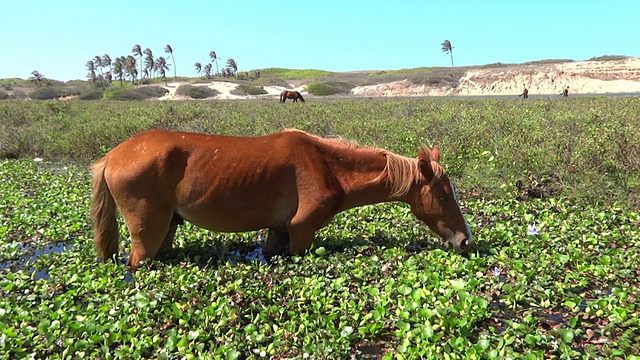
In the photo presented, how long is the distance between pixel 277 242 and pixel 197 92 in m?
53.8

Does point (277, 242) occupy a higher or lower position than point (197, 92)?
lower

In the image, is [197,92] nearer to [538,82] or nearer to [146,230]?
[538,82]

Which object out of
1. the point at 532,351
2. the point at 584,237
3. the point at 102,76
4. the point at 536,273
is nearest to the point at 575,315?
the point at 536,273

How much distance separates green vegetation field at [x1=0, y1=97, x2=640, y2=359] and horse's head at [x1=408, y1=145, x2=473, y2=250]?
222mm

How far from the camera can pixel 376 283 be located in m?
4.43

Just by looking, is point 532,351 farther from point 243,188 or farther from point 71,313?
point 71,313

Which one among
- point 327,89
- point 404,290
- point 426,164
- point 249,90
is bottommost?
point 404,290

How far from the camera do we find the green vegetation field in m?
3.36

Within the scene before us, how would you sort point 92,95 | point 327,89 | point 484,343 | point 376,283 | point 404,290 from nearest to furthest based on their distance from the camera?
1. point 484,343
2. point 404,290
3. point 376,283
4. point 327,89
5. point 92,95

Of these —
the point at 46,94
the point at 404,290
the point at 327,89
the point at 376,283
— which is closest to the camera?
the point at 404,290

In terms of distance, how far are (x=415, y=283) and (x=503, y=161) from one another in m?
5.05

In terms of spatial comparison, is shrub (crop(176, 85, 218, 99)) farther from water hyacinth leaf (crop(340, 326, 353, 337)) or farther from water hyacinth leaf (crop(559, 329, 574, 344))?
water hyacinth leaf (crop(559, 329, 574, 344))

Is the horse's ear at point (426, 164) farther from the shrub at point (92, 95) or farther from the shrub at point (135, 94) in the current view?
the shrub at point (92, 95)

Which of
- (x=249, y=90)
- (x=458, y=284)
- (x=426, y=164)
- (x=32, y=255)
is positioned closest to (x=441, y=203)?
(x=426, y=164)
